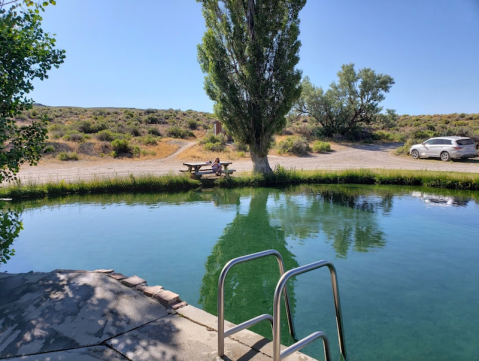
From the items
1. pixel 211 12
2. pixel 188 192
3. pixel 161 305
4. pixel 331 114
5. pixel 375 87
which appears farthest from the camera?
pixel 331 114

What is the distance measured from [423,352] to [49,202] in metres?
13.6

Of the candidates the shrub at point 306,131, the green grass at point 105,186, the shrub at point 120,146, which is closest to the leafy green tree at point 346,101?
the shrub at point 306,131

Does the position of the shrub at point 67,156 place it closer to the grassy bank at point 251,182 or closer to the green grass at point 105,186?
the green grass at point 105,186

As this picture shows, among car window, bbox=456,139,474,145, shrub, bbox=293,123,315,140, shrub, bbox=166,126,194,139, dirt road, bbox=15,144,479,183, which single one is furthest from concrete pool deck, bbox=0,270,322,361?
shrub, bbox=166,126,194,139

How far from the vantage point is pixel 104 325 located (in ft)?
12.0

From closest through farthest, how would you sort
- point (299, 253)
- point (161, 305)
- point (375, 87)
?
point (161, 305) → point (299, 253) → point (375, 87)

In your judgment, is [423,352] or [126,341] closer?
[126,341]

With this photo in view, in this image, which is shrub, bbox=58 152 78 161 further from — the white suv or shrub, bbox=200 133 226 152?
the white suv

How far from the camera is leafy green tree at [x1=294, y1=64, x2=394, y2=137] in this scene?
35.2 metres

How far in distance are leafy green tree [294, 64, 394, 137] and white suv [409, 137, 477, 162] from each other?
10.6 meters

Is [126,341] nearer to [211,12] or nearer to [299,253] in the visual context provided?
[299,253]

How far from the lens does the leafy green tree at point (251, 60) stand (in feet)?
56.4

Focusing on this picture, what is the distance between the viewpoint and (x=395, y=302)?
216 inches

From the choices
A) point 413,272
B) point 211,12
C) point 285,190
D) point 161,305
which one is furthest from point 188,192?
point 161,305
